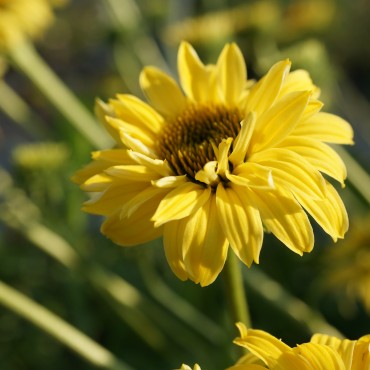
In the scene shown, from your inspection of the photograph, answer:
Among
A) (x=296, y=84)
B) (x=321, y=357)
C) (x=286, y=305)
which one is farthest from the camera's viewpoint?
(x=286, y=305)

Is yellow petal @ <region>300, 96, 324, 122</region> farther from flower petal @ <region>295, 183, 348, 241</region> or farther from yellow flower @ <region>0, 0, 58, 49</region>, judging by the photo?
yellow flower @ <region>0, 0, 58, 49</region>

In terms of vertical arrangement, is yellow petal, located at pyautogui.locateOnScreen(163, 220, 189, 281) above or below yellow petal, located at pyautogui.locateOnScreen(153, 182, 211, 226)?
below

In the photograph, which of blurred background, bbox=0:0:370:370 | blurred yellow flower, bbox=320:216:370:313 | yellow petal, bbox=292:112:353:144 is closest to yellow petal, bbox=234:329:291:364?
yellow petal, bbox=292:112:353:144

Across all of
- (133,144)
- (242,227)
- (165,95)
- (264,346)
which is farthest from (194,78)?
(264,346)

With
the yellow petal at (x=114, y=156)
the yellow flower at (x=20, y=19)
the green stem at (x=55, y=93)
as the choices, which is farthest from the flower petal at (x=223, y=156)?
the yellow flower at (x=20, y=19)

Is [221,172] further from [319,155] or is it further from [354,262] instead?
[354,262]

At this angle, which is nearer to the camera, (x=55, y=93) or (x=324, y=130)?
(x=324, y=130)

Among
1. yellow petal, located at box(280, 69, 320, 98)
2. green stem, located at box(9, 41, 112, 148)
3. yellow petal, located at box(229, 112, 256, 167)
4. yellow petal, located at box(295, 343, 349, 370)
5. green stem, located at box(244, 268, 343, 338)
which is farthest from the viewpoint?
green stem, located at box(9, 41, 112, 148)
